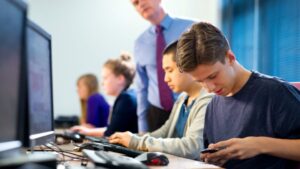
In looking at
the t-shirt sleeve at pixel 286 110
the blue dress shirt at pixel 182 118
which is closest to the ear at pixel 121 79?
the blue dress shirt at pixel 182 118

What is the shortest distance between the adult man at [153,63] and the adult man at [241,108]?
0.73 m

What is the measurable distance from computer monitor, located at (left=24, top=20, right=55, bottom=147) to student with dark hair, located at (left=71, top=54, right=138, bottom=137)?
984 mm

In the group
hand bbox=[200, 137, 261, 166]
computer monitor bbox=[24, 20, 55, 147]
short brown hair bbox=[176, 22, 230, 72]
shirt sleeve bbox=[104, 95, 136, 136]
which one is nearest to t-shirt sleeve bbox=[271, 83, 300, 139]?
hand bbox=[200, 137, 261, 166]

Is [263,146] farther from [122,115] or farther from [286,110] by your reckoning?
[122,115]

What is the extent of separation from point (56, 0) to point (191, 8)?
142 cm

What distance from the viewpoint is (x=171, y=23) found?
7.39ft

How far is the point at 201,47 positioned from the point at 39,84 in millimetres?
516

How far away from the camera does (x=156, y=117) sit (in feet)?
7.27

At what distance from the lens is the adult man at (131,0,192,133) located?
7.20ft

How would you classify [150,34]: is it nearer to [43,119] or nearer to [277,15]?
[277,15]

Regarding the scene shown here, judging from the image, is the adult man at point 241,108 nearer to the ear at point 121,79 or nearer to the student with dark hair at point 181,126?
the student with dark hair at point 181,126

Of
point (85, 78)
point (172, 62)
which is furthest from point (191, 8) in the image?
point (172, 62)

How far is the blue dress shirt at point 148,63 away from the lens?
224 cm

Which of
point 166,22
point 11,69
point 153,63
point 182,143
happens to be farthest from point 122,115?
point 11,69
